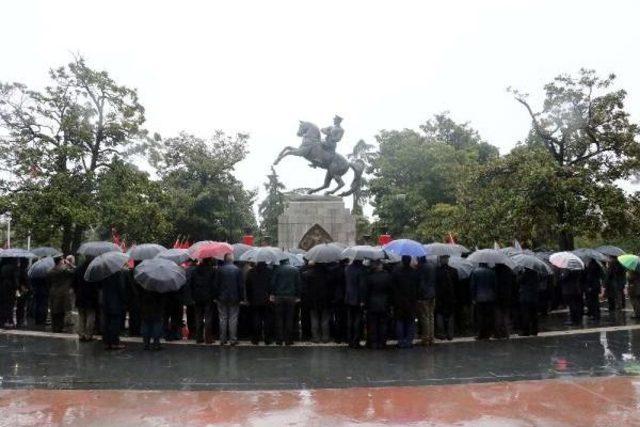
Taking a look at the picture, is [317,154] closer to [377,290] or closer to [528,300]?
[528,300]

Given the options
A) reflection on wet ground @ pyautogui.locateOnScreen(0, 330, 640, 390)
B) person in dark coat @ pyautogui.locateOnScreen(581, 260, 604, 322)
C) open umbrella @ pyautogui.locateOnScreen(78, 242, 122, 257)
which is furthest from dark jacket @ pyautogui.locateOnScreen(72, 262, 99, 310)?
person in dark coat @ pyautogui.locateOnScreen(581, 260, 604, 322)

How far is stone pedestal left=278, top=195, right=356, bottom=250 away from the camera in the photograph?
19.8 meters

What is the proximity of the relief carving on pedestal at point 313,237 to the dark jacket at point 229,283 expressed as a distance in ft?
29.7

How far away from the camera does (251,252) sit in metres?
11.1

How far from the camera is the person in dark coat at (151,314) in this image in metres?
10.2

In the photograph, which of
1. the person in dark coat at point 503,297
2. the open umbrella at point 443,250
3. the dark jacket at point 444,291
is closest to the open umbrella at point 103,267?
the dark jacket at point 444,291

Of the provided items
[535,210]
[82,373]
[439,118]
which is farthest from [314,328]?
[439,118]

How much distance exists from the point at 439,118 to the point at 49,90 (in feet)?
124

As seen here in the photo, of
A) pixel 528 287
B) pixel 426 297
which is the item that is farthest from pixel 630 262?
pixel 426 297

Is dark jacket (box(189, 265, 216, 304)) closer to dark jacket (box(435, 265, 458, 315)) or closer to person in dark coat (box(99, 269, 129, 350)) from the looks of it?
person in dark coat (box(99, 269, 129, 350))

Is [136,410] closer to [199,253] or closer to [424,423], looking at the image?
[424,423]

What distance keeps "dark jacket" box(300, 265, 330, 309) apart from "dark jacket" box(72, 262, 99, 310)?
3869 mm

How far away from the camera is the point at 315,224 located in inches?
780

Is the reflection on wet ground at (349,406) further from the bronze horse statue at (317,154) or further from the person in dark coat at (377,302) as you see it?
the bronze horse statue at (317,154)
